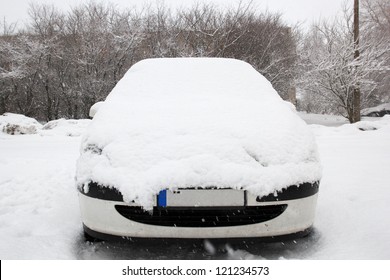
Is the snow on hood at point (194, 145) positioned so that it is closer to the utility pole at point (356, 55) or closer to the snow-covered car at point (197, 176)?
the snow-covered car at point (197, 176)

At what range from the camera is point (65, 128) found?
9750mm

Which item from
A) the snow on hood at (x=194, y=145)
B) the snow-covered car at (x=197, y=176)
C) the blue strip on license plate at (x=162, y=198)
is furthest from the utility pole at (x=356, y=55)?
the blue strip on license plate at (x=162, y=198)

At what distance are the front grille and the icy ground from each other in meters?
0.11

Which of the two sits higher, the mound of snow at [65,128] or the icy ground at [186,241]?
the icy ground at [186,241]

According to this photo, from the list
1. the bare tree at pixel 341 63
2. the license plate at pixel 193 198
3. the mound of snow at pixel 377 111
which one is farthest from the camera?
the mound of snow at pixel 377 111

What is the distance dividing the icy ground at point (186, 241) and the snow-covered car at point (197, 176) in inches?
5.7

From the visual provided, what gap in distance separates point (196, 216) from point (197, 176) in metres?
0.23

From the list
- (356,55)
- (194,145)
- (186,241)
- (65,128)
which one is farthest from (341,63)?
(186,241)

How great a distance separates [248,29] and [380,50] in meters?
5.33

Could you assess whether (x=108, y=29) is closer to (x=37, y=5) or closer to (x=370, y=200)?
(x=37, y=5)

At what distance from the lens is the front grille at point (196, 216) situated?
1.83 metres

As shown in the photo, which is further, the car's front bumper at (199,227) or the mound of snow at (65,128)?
the mound of snow at (65,128)

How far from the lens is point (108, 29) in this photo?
15.9 meters

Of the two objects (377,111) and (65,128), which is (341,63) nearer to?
(377,111)
